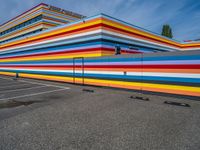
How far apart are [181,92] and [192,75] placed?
1.01 metres

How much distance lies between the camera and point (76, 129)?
4.06 meters

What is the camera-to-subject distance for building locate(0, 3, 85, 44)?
1088 inches

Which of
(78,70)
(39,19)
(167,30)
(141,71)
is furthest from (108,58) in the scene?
(167,30)

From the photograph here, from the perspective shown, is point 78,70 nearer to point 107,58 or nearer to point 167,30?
point 107,58

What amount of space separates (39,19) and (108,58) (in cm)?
2336

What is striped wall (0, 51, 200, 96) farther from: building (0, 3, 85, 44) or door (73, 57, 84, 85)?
building (0, 3, 85, 44)

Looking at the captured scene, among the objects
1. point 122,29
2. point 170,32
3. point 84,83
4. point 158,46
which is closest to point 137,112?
point 84,83

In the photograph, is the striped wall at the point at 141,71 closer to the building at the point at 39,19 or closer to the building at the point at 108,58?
the building at the point at 108,58

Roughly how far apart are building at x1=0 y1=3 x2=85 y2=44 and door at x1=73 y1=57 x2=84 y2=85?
1756cm

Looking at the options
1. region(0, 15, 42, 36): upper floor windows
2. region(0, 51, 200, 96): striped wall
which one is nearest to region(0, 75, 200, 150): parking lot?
region(0, 51, 200, 96): striped wall

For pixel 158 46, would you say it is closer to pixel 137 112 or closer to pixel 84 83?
pixel 84 83

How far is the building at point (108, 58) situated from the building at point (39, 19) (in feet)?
25.4

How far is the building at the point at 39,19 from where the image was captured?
27.6 meters

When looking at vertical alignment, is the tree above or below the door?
above
